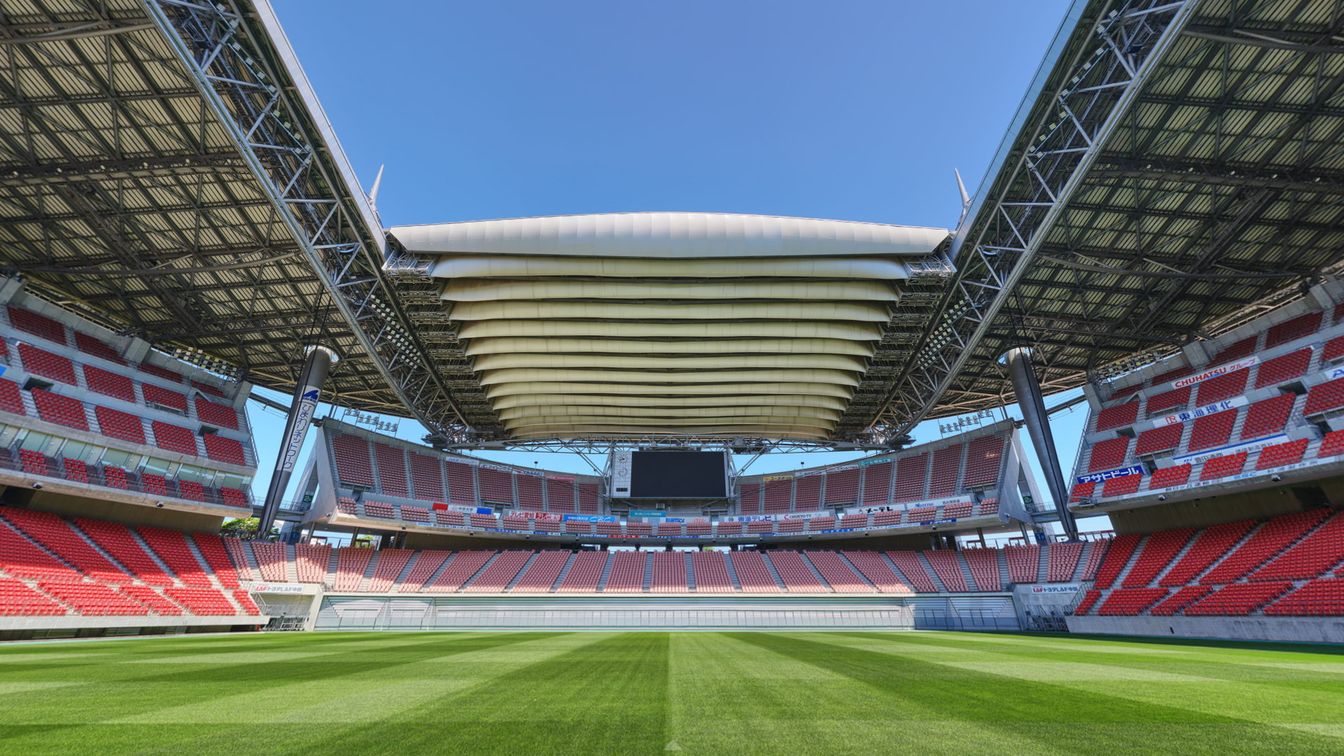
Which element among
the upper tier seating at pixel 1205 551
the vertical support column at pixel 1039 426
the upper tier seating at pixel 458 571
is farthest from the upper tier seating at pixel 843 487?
the upper tier seating at pixel 458 571

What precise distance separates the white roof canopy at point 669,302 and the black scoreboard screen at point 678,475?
336 inches

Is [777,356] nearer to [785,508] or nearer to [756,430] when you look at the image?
[756,430]

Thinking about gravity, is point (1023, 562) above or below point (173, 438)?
below

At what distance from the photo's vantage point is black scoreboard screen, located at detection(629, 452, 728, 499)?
40.6 metres

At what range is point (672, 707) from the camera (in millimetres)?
5133

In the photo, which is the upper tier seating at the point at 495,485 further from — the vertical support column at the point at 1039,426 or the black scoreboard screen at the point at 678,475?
the vertical support column at the point at 1039,426

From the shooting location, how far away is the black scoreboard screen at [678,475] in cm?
4056

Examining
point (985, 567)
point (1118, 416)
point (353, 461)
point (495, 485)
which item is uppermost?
point (1118, 416)

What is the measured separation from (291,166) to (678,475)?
30.2 metres

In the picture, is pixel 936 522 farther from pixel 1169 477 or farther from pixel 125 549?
pixel 125 549

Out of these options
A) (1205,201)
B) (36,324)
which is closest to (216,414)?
(36,324)


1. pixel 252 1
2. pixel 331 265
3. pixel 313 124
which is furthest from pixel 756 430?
pixel 252 1

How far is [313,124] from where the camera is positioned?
17641 millimetres

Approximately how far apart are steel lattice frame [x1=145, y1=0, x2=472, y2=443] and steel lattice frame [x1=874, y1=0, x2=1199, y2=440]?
24295 millimetres
